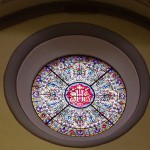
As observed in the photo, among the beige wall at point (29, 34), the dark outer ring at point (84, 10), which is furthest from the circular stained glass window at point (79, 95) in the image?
the dark outer ring at point (84, 10)

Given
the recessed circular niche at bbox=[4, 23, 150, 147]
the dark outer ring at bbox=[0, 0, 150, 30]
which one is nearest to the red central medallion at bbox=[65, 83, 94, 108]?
the recessed circular niche at bbox=[4, 23, 150, 147]

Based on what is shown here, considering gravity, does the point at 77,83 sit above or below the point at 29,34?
below

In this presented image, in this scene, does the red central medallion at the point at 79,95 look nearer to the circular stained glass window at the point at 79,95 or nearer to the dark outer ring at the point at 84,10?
the circular stained glass window at the point at 79,95

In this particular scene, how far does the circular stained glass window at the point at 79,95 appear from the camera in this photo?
9383mm

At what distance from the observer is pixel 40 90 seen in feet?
31.9

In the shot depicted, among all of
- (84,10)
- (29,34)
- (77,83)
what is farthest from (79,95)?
(84,10)

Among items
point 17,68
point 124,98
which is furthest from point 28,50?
point 124,98

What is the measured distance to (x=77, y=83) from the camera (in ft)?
32.2

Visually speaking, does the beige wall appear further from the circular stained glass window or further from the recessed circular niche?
the circular stained glass window

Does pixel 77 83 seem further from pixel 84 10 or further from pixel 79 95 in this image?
pixel 84 10

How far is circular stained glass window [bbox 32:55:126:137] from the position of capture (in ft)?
30.8

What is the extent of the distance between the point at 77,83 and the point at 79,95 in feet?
0.70

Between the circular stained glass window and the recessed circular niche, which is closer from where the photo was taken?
the recessed circular niche

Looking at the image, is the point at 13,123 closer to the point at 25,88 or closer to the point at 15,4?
the point at 25,88
